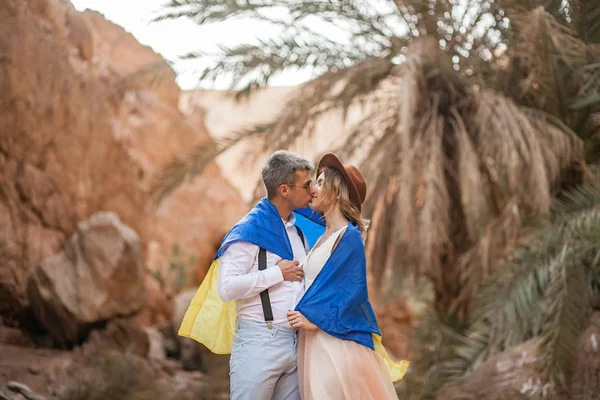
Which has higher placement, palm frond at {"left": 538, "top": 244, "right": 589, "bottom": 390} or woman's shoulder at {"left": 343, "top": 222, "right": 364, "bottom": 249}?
woman's shoulder at {"left": 343, "top": 222, "right": 364, "bottom": 249}

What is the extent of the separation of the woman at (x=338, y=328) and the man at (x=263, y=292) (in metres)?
0.10

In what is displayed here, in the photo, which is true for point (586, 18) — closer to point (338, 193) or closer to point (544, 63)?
point (544, 63)

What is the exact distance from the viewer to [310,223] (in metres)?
3.80

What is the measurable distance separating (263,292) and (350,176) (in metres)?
0.67

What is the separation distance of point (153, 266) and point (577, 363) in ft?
40.2

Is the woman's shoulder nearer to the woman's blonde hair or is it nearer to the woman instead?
the woman

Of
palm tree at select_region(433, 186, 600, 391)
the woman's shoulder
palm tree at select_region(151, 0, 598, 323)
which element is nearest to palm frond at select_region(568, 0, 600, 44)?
palm tree at select_region(151, 0, 598, 323)

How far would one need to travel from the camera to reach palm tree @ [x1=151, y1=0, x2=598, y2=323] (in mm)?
7551

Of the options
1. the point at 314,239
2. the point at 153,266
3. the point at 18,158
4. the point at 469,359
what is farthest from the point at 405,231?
the point at 153,266

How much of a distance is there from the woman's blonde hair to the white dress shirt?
1.20 feet

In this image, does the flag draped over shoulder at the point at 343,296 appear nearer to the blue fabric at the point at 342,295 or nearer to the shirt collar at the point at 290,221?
the blue fabric at the point at 342,295

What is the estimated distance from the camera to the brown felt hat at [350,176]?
3.55m

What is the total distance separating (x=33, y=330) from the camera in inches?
368

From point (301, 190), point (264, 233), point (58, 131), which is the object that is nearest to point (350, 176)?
point (301, 190)
